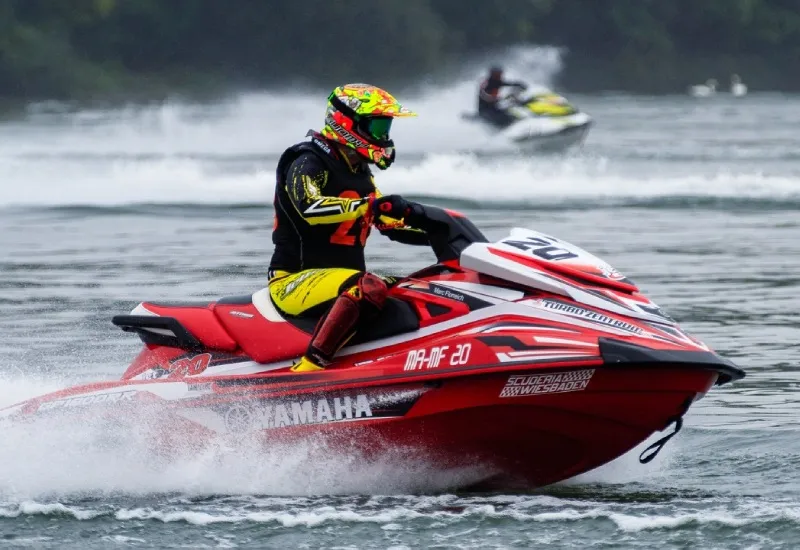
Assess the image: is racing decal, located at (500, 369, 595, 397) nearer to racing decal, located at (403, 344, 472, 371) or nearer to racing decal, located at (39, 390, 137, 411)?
racing decal, located at (403, 344, 472, 371)

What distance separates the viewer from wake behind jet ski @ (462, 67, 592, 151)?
31.7m

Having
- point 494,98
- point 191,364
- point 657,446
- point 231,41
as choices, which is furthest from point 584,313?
point 231,41

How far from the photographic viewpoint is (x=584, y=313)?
20.2ft

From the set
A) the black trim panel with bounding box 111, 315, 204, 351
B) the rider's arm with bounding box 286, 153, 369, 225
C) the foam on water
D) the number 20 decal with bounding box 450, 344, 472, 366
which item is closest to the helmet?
the rider's arm with bounding box 286, 153, 369, 225

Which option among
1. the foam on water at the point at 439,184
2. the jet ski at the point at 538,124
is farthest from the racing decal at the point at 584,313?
the jet ski at the point at 538,124

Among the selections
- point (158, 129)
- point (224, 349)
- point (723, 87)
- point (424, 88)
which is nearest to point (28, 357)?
point (224, 349)

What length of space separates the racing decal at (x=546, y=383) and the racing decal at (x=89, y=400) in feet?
5.57

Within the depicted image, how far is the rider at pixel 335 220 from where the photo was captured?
6.38 meters

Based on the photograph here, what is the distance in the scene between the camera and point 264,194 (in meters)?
23.3

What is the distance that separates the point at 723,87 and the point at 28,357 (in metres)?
68.6

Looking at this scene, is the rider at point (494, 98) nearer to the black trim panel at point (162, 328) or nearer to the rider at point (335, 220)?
the black trim panel at point (162, 328)

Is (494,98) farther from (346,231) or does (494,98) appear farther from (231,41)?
(346,231)

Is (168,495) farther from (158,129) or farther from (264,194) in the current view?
(158,129)

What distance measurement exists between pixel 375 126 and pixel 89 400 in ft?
5.63
